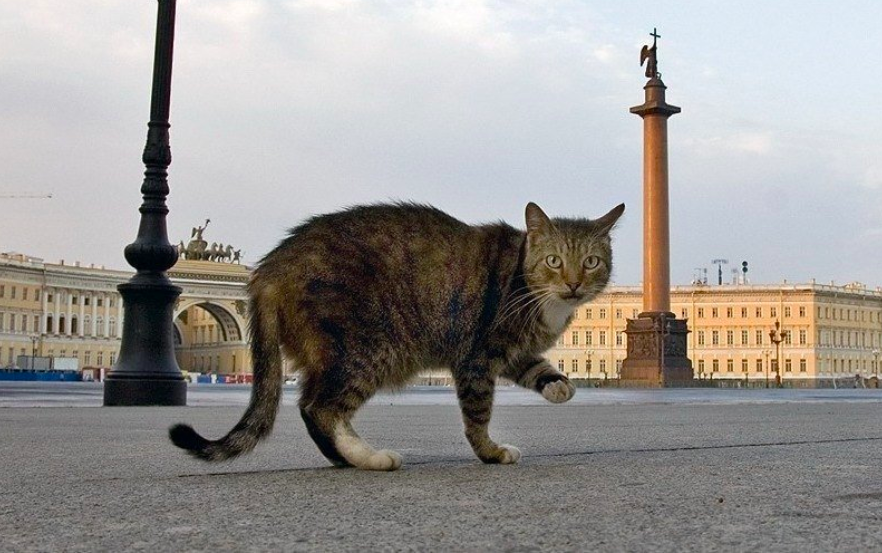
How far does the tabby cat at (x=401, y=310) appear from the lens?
3.38 m

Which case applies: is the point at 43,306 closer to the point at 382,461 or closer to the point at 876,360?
the point at 876,360

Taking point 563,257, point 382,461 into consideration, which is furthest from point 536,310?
point 382,461

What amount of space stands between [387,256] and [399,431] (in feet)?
10.3

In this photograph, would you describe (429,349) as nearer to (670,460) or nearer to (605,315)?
(670,460)

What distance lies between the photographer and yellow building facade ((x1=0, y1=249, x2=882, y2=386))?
97562mm

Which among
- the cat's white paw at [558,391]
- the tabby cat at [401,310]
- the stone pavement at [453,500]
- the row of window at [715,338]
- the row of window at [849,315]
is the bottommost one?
the stone pavement at [453,500]

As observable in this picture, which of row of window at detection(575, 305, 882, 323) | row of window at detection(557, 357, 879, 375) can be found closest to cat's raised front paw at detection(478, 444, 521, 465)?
row of window at detection(575, 305, 882, 323)

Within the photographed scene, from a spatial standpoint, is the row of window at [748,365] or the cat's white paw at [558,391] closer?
the cat's white paw at [558,391]

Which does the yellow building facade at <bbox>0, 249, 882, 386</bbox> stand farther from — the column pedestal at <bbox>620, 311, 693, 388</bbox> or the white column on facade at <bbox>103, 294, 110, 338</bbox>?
the column pedestal at <bbox>620, 311, 693, 388</bbox>

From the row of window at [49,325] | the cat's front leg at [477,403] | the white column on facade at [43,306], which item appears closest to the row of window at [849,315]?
the row of window at [49,325]

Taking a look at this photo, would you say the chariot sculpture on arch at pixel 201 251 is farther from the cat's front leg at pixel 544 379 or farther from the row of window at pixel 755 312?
the cat's front leg at pixel 544 379

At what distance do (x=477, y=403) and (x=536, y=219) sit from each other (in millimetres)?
597

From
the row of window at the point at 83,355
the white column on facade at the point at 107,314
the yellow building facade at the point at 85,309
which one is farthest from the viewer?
the white column on facade at the point at 107,314

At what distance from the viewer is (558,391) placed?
3600mm
